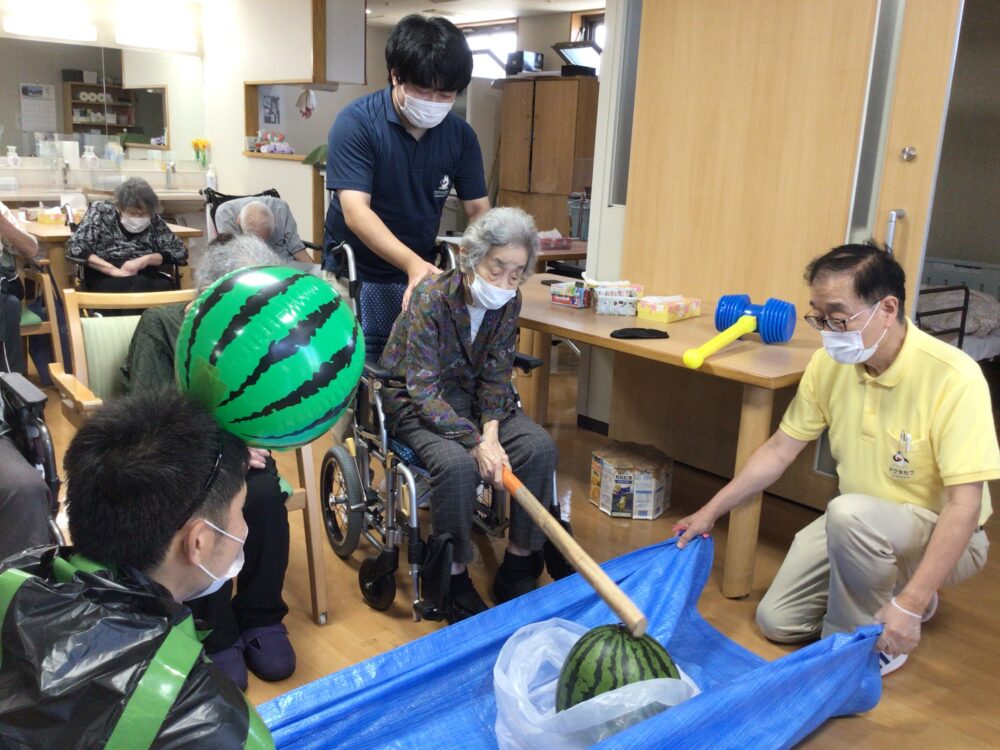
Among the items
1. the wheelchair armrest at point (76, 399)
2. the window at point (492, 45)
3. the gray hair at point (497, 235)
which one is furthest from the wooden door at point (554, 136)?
the wheelchair armrest at point (76, 399)

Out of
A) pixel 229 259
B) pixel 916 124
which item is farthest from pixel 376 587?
pixel 916 124

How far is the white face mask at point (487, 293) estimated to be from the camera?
2254 millimetres

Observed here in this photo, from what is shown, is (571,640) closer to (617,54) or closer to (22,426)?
(22,426)

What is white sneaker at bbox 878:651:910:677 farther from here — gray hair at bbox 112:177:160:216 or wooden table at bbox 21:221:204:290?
wooden table at bbox 21:221:204:290

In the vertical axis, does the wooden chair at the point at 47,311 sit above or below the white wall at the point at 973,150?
below

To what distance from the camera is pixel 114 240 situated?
176 inches

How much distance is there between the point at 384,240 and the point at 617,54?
5.22 ft

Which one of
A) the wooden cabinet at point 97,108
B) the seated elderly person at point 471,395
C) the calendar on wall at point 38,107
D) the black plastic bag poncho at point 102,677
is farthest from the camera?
the wooden cabinet at point 97,108

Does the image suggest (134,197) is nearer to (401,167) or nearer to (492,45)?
(401,167)

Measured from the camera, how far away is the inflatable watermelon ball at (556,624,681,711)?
63.8 inches

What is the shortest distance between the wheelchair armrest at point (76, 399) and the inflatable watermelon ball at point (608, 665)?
1246mm

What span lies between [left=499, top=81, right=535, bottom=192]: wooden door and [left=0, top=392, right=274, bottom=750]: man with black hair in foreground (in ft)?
23.1

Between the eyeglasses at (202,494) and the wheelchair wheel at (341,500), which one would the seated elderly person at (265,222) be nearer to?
the wheelchair wheel at (341,500)

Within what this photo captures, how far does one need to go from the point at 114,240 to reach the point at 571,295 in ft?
8.77
